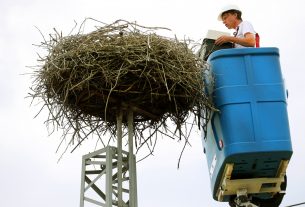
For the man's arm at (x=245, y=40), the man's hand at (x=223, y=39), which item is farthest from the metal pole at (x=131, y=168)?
the man's arm at (x=245, y=40)

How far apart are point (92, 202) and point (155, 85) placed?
4.30ft

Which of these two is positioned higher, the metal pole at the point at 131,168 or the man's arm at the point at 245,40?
the man's arm at the point at 245,40

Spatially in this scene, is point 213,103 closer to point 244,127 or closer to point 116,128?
point 244,127

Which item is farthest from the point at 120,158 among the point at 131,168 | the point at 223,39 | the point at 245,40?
the point at 245,40

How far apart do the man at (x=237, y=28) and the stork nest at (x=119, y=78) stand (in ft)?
1.40

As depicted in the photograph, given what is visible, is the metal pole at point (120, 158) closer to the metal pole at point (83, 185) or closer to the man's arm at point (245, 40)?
the metal pole at point (83, 185)

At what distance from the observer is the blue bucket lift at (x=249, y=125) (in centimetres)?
633

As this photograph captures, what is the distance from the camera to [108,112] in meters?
7.36

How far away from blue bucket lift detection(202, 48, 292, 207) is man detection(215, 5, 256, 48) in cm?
29

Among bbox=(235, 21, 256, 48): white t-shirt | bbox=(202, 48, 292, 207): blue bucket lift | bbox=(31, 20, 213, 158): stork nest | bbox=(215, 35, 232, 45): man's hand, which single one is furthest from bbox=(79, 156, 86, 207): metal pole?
bbox=(235, 21, 256, 48): white t-shirt

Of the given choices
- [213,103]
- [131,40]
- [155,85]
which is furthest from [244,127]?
[131,40]

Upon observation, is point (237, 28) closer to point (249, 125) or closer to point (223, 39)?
point (223, 39)

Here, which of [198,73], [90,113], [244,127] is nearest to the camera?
[244,127]

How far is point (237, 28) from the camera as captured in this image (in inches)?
286
